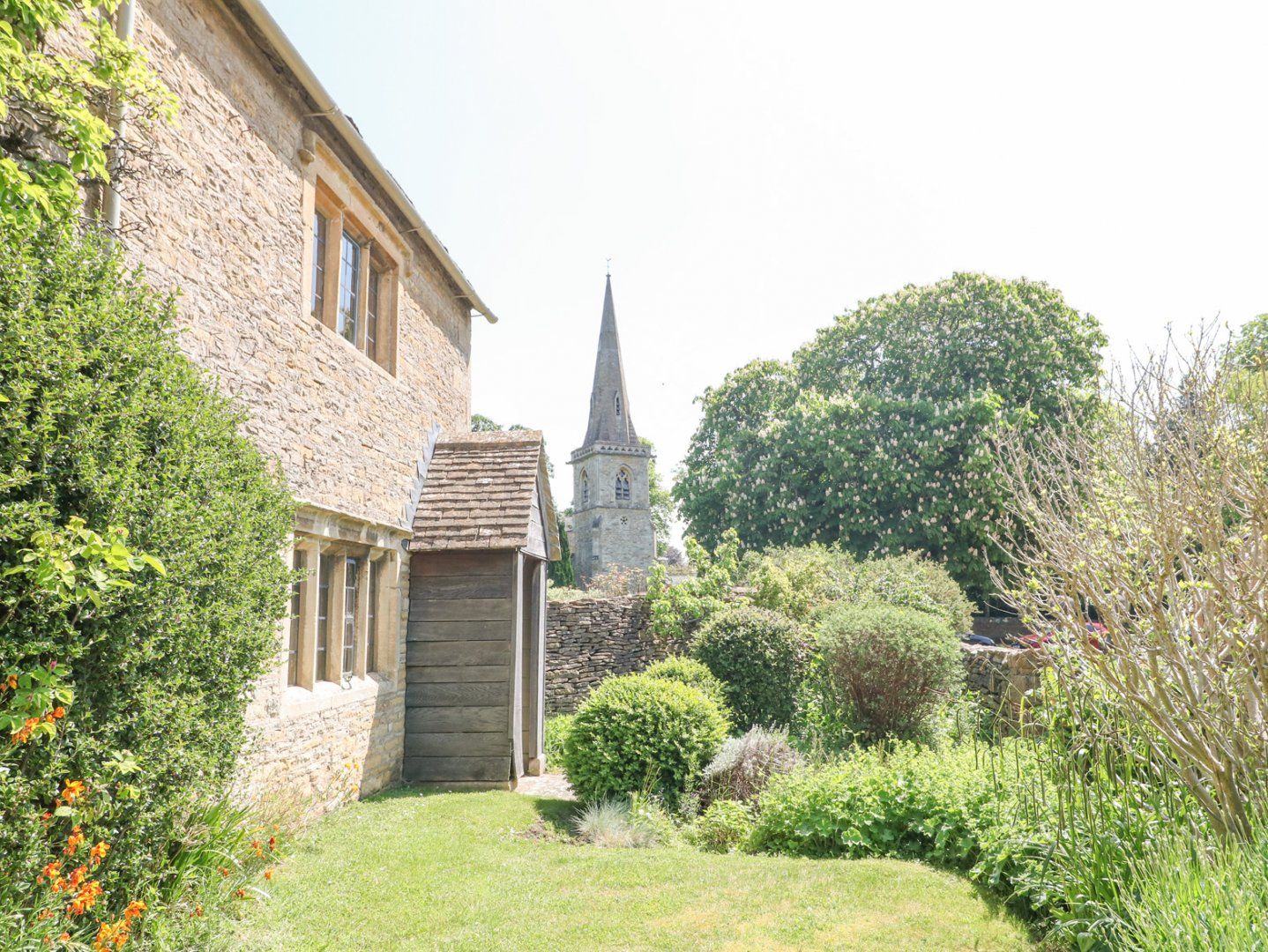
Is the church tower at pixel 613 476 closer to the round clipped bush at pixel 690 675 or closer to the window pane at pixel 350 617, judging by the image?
the round clipped bush at pixel 690 675

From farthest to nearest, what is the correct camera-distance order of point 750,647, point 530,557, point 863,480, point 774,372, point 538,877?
point 774,372
point 863,480
point 750,647
point 530,557
point 538,877

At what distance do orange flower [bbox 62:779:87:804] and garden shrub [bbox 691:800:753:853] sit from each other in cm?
527

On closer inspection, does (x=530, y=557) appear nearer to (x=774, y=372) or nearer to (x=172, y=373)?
(x=172, y=373)

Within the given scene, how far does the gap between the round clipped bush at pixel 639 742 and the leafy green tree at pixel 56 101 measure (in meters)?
6.49

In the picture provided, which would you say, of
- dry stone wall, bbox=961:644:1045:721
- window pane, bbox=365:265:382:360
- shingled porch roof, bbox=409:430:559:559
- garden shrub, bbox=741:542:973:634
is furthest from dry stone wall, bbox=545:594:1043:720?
window pane, bbox=365:265:382:360

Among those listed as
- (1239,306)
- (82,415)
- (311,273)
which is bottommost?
(82,415)

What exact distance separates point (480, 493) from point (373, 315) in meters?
2.45

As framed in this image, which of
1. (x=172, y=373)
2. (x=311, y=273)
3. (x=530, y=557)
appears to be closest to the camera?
(x=172, y=373)

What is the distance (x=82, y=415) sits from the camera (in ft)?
11.9

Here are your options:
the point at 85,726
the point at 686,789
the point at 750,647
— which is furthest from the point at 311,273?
the point at 750,647

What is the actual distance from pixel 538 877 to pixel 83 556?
4138mm

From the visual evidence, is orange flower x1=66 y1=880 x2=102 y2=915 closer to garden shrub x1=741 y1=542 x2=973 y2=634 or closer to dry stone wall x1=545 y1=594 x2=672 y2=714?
garden shrub x1=741 y1=542 x2=973 y2=634

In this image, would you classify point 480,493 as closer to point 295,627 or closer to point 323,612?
point 323,612

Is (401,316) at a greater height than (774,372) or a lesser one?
lesser
